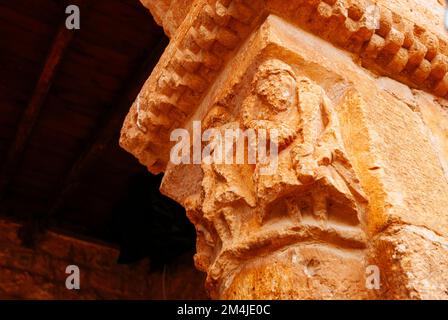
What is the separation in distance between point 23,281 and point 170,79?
3363 mm

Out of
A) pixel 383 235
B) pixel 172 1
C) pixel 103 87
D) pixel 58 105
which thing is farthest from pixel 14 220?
pixel 383 235

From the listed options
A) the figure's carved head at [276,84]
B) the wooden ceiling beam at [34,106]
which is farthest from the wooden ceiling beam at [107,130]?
the figure's carved head at [276,84]

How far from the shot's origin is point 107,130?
3.73 metres

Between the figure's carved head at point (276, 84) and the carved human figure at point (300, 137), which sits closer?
the carved human figure at point (300, 137)

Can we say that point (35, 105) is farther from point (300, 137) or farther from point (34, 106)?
point (300, 137)

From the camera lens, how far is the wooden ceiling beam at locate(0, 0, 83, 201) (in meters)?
3.17

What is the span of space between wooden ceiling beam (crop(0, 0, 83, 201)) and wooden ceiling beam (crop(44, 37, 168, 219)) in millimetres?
383

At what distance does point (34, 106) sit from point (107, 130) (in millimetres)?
478

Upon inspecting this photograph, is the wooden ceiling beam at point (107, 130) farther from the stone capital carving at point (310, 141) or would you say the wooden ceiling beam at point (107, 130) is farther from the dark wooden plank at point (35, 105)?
the stone capital carving at point (310, 141)

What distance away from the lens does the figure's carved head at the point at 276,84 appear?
1283mm

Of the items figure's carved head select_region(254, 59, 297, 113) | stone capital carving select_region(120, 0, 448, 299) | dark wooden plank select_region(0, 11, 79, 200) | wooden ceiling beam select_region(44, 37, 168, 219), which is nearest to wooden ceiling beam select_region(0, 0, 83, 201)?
dark wooden plank select_region(0, 11, 79, 200)

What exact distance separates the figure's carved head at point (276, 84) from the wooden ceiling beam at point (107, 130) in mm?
2029

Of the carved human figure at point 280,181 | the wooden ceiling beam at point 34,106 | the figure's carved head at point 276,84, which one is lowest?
the wooden ceiling beam at point 34,106

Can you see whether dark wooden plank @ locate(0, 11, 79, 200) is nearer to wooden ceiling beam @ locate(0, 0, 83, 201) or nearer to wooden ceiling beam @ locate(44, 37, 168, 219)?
wooden ceiling beam @ locate(0, 0, 83, 201)
